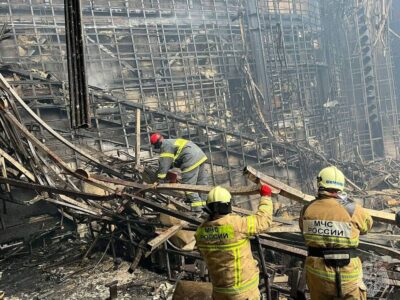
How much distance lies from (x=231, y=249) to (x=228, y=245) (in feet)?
0.17

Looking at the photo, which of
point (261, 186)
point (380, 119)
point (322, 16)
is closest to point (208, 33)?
point (322, 16)

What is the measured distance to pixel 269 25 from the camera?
17453 millimetres

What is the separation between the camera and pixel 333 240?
3287mm

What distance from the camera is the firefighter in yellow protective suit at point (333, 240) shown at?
129 inches

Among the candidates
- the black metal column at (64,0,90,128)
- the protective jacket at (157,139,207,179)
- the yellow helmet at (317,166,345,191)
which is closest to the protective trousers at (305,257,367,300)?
the yellow helmet at (317,166,345,191)

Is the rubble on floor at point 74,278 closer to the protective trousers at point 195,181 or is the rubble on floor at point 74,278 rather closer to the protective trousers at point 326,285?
the protective trousers at point 195,181

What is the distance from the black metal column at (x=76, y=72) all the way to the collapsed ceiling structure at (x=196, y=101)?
1.89 m

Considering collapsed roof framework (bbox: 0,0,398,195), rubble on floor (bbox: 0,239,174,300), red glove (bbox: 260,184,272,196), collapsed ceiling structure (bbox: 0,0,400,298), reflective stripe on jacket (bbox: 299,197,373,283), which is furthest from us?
collapsed roof framework (bbox: 0,0,398,195)

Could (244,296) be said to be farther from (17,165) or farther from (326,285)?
(17,165)

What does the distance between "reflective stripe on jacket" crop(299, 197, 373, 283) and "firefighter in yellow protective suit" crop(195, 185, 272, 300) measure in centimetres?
51

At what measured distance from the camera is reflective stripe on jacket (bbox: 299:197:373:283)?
3.27 metres

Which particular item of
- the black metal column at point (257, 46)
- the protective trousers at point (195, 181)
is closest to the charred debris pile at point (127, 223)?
the protective trousers at point (195, 181)

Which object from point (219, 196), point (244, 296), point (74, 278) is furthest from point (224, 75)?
point (244, 296)

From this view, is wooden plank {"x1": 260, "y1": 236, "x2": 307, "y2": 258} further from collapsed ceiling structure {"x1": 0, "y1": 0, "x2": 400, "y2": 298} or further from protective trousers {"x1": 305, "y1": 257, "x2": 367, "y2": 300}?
protective trousers {"x1": 305, "y1": 257, "x2": 367, "y2": 300}
